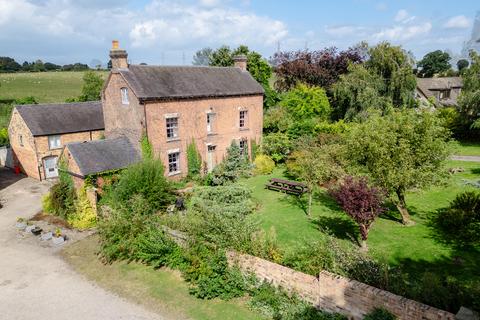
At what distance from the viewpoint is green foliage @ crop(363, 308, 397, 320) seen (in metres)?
9.98

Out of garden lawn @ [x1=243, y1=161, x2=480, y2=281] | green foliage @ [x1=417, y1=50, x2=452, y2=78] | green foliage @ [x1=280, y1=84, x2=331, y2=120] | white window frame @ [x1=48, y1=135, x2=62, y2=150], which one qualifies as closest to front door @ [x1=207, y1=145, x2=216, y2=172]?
garden lawn @ [x1=243, y1=161, x2=480, y2=281]

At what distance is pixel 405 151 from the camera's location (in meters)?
15.6

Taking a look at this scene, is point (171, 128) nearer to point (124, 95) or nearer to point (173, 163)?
point (173, 163)

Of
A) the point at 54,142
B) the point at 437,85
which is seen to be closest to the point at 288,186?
the point at 54,142

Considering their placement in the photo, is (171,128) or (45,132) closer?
(171,128)

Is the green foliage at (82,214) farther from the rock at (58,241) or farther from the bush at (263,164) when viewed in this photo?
the bush at (263,164)

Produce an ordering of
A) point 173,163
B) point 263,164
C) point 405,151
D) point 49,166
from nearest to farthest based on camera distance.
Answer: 1. point 405,151
2. point 173,163
3. point 263,164
4. point 49,166

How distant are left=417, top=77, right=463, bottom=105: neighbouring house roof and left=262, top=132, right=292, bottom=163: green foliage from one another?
31163 mm

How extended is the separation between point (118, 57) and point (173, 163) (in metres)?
8.89

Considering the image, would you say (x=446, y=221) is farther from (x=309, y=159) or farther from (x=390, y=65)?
(x=390, y=65)

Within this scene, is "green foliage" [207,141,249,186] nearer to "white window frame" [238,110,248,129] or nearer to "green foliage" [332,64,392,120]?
"white window frame" [238,110,248,129]

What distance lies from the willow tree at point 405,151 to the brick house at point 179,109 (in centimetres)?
1503

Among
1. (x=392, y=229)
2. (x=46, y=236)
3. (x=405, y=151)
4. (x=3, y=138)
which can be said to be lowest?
(x=46, y=236)

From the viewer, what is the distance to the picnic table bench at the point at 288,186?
23.8 metres
